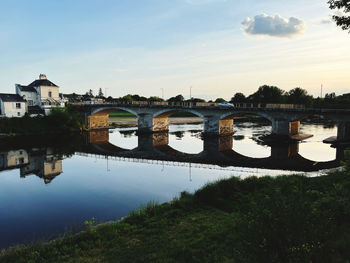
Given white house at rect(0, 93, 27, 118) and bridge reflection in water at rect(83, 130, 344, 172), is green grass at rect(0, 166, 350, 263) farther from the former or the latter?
white house at rect(0, 93, 27, 118)

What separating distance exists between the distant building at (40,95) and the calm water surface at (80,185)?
3076cm

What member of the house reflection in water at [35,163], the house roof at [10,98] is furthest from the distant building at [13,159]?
the house roof at [10,98]

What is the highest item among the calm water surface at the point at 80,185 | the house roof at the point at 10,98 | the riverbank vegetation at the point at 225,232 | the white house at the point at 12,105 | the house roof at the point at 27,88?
the house roof at the point at 27,88

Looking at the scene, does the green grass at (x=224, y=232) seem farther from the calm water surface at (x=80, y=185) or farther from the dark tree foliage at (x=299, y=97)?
the dark tree foliage at (x=299, y=97)

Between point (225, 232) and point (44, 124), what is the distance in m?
58.4

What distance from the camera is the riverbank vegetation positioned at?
6.75m

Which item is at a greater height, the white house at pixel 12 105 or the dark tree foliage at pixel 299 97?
the dark tree foliage at pixel 299 97

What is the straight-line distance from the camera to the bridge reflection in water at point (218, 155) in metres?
31.3

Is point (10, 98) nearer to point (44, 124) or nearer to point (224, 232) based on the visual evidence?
point (44, 124)

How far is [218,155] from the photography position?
37750mm

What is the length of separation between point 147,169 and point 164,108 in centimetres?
3146

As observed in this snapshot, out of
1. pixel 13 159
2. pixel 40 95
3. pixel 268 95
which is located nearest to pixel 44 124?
pixel 40 95

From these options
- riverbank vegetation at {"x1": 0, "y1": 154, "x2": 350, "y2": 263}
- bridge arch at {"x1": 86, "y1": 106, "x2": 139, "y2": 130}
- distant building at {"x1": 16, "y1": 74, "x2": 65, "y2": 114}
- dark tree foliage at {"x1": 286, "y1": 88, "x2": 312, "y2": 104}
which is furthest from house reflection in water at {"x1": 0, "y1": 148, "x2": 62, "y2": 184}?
dark tree foliage at {"x1": 286, "y1": 88, "x2": 312, "y2": 104}

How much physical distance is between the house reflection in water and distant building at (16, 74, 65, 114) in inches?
1175
